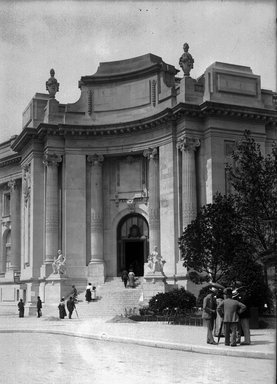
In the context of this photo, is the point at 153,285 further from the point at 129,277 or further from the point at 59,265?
the point at 59,265

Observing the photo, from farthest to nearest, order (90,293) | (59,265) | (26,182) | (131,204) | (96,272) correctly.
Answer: (26,182), (131,204), (96,272), (59,265), (90,293)

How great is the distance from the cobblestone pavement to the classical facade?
2350 centimetres

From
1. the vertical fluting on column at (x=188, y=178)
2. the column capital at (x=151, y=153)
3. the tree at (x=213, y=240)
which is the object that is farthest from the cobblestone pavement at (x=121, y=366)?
the column capital at (x=151, y=153)

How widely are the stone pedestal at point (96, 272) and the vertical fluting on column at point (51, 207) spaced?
9.56 ft

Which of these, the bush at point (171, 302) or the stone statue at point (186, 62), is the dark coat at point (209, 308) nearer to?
the bush at point (171, 302)

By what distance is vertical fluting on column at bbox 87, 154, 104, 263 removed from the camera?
152 ft

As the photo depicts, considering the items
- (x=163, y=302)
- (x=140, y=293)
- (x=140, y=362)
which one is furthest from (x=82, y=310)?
(x=140, y=362)

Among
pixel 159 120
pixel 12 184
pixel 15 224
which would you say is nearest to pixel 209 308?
pixel 159 120

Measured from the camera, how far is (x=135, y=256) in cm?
4762

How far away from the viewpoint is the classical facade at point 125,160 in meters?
42.0

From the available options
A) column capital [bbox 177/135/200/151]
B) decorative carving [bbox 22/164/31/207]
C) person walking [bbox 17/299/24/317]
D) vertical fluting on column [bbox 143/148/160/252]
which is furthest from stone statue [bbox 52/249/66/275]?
column capital [bbox 177/135/200/151]

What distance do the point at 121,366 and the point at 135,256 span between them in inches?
1306

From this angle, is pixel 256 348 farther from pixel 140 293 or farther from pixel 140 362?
pixel 140 293

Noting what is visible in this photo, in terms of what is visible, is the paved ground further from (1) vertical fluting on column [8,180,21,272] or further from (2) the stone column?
(1) vertical fluting on column [8,180,21,272]
